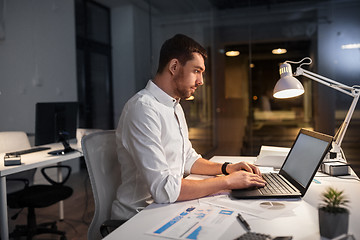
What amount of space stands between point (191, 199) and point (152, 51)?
3864mm

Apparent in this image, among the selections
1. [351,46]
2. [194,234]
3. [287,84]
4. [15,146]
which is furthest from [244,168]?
[351,46]

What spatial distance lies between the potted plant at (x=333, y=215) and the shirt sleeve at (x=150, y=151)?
0.55 meters

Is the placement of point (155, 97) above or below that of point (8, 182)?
above

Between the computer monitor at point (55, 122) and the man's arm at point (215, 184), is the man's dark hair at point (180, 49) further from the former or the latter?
the computer monitor at point (55, 122)

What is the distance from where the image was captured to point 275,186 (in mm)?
1441

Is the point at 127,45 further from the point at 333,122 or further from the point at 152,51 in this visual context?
the point at 333,122

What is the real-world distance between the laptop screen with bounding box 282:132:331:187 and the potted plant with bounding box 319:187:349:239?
1.34 feet

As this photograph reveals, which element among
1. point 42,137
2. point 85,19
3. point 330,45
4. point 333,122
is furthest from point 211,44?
point 42,137

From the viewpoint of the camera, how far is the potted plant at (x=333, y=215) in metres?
0.88

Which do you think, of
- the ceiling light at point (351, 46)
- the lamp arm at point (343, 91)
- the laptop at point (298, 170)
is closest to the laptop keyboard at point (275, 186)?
the laptop at point (298, 170)

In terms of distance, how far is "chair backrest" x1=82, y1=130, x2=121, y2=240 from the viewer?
5.02 ft

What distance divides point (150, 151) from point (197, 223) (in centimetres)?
37

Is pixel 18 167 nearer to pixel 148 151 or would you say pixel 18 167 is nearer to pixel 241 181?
pixel 148 151

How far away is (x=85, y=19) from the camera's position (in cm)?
571
